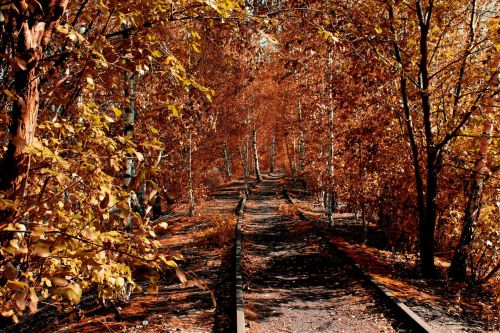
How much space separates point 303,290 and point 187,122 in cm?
469

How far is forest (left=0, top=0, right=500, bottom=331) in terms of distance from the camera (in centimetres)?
243

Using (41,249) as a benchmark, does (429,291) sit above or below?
below

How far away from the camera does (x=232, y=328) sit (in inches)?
260

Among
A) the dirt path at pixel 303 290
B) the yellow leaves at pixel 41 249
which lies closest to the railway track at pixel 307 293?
the dirt path at pixel 303 290

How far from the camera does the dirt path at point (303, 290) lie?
273 inches

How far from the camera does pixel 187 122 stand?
23.2 feet

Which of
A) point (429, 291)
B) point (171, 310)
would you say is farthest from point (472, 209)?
point (171, 310)

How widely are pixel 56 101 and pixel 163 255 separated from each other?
50.6 inches

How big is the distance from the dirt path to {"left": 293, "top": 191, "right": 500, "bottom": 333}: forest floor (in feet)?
2.06

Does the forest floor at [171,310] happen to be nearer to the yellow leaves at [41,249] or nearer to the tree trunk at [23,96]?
the tree trunk at [23,96]

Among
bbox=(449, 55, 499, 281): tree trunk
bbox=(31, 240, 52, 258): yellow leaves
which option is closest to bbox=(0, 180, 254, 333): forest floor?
bbox=(31, 240, 52, 258): yellow leaves

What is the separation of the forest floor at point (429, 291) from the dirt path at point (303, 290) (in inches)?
24.7

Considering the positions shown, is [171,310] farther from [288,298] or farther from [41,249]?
[41,249]

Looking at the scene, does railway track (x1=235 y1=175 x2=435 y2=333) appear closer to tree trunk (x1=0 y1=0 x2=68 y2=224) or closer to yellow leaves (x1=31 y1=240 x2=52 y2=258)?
tree trunk (x1=0 y1=0 x2=68 y2=224)
